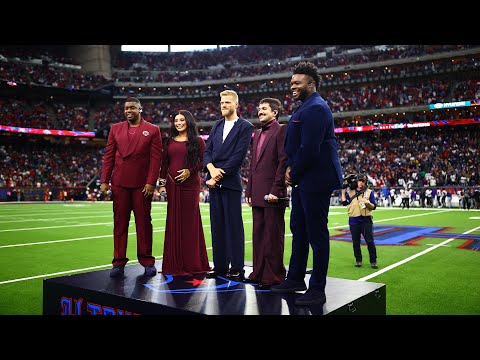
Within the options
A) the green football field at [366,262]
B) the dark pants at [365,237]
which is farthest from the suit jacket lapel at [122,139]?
the dark pants at [365,237]

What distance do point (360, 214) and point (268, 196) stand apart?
392cm

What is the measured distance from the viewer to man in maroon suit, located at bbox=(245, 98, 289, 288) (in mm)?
4492

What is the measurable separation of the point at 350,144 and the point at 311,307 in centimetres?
3916

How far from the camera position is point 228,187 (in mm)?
4926

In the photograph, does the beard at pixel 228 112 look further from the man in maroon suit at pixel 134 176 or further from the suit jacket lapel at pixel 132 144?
the suit jacket lapel at pixel 132 144

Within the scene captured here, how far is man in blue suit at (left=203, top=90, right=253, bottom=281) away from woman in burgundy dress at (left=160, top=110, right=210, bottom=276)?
0.27 meters

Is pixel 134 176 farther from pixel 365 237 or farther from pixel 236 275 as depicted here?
pixel 365 237

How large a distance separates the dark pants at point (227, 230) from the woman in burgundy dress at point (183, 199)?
0.33 m

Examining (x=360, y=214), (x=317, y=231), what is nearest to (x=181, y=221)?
(x=317, y=231)

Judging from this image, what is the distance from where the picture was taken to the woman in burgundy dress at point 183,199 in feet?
16.9

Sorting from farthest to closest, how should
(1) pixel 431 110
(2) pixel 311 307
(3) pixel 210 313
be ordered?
(1) pixel 431 110, (2) pixel 311 307, (3) pixel 210 313

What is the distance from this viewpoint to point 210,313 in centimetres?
332
